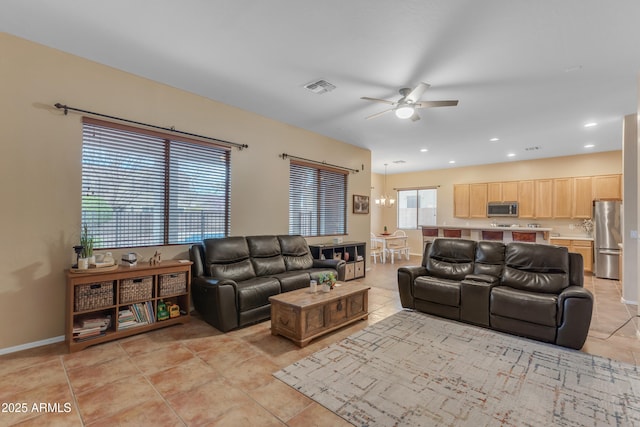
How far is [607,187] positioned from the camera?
6801mm

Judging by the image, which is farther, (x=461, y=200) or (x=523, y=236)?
(x=461, y=200)

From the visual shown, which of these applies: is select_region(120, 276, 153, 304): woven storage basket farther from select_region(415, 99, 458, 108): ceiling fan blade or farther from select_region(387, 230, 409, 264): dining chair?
select_region(387, 230, 409, 264): dining chair

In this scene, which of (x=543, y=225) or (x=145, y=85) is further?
(x=543, y=225)

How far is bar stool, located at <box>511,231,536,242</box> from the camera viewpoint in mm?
6531

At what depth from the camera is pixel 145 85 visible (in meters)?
3.64

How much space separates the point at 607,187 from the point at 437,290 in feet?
20.3

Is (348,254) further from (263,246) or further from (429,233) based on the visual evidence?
(429,233)

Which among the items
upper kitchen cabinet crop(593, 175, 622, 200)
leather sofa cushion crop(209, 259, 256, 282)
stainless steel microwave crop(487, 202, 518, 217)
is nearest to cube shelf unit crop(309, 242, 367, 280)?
leather sofa cushion crop(209, 259, 256, 282)

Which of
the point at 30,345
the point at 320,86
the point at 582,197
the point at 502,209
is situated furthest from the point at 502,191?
the point at 30,345

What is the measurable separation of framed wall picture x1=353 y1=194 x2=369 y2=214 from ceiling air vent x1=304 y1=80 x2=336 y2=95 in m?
3.26

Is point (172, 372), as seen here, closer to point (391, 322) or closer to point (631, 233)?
point (391, 322)

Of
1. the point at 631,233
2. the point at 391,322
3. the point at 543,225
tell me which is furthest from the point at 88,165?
the point at 543,225

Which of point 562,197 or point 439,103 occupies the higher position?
point 439,103

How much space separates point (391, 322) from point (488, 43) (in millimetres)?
3141
